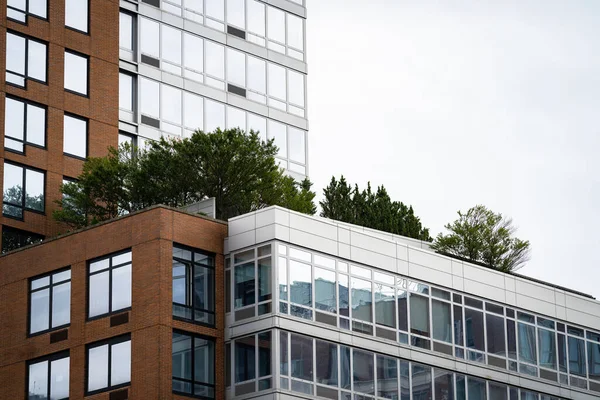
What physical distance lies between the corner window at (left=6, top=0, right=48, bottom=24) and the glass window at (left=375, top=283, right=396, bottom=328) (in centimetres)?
1928

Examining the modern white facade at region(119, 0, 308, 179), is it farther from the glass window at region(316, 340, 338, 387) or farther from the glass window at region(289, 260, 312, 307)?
the glass window at region(316, 340, 338, 387)

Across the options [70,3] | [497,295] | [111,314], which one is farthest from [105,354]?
[70,3]

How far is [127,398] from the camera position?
4481 cm

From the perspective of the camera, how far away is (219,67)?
2579 inches

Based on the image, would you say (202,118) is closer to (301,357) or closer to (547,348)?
(547,348)

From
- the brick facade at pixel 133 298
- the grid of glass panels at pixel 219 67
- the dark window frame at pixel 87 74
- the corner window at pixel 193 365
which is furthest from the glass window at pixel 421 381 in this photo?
the grid of glass panels at pixel 219 67

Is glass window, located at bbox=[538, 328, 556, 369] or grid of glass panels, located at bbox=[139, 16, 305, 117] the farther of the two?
grid of glass panels, located at bbox=[139, 16, 305, 117]

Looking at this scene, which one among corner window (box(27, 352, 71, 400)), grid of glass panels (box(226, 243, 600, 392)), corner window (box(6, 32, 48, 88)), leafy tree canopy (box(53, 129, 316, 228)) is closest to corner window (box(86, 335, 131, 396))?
corner window (box(27, 352, 71, 400))

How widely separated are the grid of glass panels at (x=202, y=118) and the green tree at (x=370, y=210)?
4.73 m

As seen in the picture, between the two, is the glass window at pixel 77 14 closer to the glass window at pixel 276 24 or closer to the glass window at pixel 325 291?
the glass window at pixel 276 24

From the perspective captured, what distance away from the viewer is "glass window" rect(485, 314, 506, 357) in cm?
5253

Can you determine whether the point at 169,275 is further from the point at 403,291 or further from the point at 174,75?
the point at 174,75

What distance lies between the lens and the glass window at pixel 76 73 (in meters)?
58.9

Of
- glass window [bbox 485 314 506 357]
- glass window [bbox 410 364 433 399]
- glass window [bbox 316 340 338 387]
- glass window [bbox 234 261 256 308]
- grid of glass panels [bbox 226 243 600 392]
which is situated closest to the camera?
glass window [bbox 316 340 338 387]
